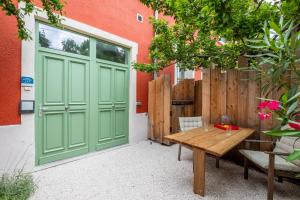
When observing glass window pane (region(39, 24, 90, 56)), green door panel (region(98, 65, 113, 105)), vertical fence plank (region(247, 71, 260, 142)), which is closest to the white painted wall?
glass window pane (region(39, 24, 90, 56))

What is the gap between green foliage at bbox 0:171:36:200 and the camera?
7.38 ft

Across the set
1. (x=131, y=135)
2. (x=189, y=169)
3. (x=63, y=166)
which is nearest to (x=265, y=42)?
(x=189, y=169)

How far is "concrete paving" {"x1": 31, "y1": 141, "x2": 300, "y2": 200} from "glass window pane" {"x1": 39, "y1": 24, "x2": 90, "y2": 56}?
2212 mm

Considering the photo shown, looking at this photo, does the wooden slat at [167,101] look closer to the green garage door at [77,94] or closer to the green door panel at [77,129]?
the green garage door at [77,94]

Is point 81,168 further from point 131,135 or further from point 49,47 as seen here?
point 49,47

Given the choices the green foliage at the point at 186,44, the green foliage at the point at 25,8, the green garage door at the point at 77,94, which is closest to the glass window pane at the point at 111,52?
the green garage door at the point at 77,94

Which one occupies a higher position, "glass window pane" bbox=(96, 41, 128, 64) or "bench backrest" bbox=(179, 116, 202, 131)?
"glass window pane" bbox=(96, 41, 128, 64)

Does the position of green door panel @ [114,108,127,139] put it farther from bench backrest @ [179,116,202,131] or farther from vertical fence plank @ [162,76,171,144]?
bench backrest @ [179,116,202,131]

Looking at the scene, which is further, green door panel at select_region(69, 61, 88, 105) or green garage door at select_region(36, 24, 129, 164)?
green door panel at select_region(69, 61, 88, 105)

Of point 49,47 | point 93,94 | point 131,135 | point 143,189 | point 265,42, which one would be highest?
point 49,47

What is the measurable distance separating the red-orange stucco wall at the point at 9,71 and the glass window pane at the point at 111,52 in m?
1.61

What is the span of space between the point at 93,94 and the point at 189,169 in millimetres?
2515

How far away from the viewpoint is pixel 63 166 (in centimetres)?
335

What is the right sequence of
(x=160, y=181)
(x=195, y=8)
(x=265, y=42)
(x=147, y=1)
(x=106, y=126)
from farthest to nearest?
(x=106, y=126) → (x=147, y=1) → (x=195, y=8) → (x=160, y=181) → (x=265, y=42)
